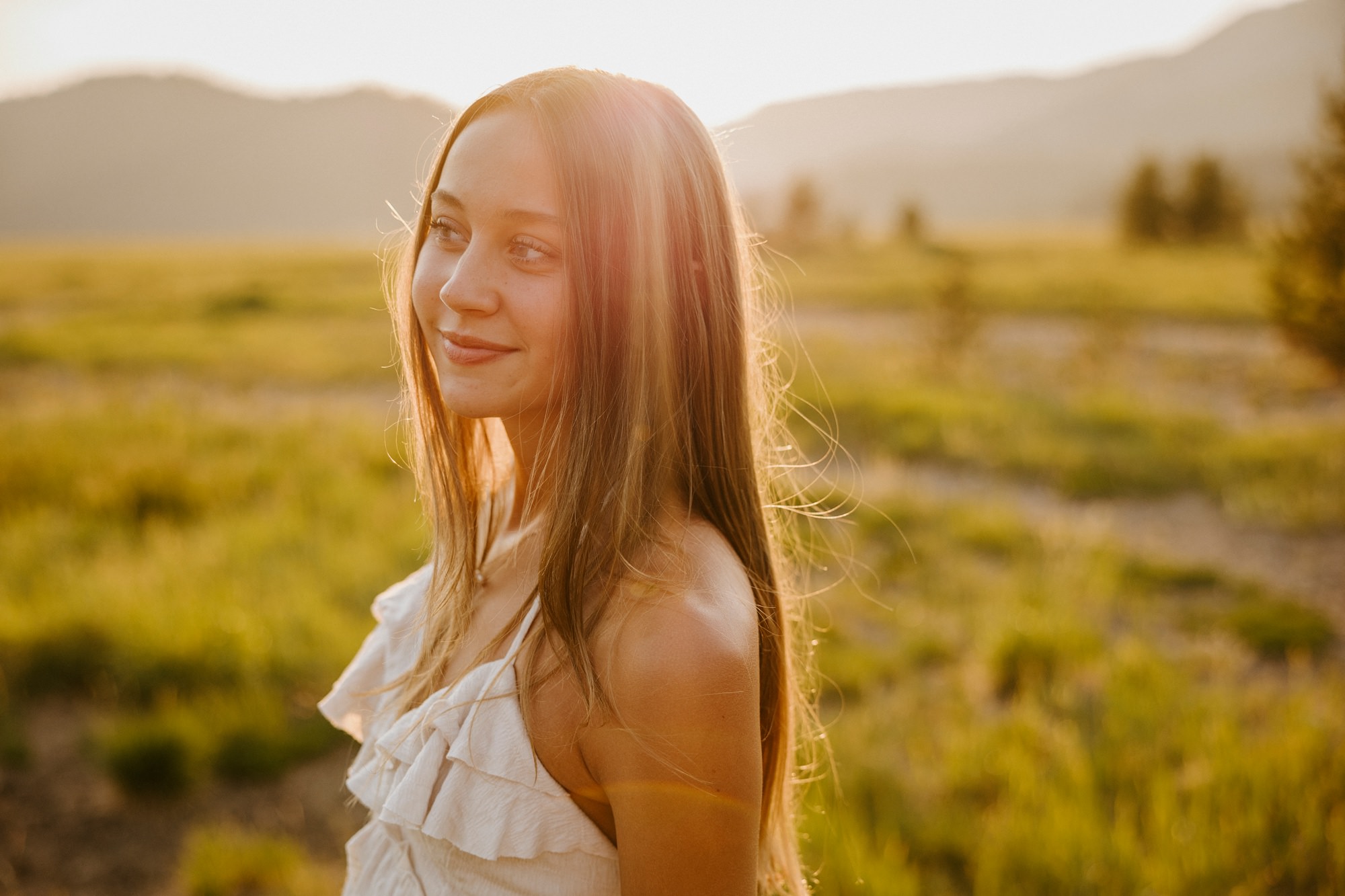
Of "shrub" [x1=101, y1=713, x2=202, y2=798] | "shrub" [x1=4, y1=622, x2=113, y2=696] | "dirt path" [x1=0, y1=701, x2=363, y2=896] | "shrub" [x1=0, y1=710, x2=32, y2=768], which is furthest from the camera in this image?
"shrub" [x1=4, y1=622, x2=113, y2=696]

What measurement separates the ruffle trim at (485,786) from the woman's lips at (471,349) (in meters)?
0.47

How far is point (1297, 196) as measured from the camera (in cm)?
1121

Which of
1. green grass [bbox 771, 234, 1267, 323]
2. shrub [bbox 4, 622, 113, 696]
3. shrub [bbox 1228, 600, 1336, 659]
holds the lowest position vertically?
green grass [bbox 771, 234, 1267, 323]

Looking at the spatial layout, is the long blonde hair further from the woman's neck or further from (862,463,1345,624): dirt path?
(862,463,1345,624): dirt path

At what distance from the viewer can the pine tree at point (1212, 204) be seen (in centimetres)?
3712

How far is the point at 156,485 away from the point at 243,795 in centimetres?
378

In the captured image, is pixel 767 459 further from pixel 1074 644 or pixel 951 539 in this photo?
pixel 951 539

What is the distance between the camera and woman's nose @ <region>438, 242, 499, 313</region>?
1.31 meters

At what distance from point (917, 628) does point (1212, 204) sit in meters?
40.6

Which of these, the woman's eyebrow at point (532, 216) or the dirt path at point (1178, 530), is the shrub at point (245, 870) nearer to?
the woman's eyebrow at point (532, 216)

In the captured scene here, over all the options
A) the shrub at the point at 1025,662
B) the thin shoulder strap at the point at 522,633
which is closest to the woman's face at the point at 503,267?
the thin shoulder strap at the point at 522,633

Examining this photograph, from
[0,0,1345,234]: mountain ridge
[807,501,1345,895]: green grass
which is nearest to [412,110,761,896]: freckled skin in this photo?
[807,501,1345,895]: green grass

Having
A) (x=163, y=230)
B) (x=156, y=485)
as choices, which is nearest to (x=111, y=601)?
(x=156, y=485)

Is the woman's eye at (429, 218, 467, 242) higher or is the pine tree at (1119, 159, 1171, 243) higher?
the woman's eye at (429, 218, 467, 242)
